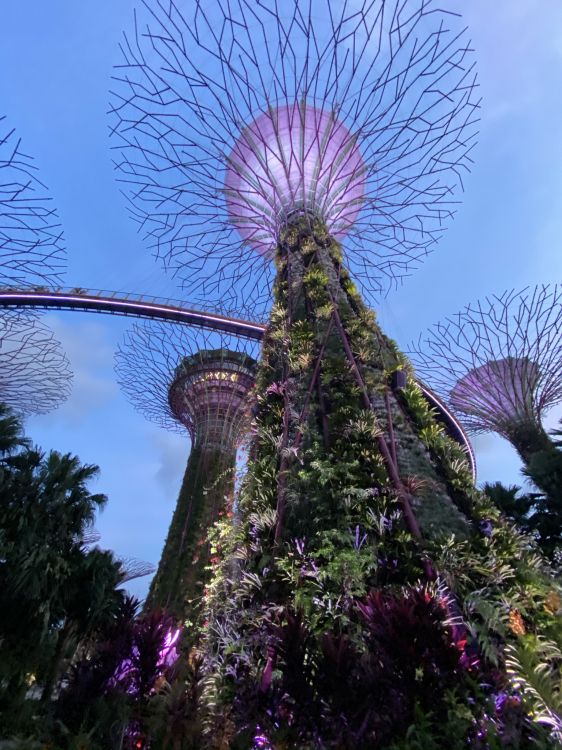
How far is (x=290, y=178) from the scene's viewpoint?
8930 millimetres

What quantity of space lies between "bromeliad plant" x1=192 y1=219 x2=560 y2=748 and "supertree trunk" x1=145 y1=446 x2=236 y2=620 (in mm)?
9577

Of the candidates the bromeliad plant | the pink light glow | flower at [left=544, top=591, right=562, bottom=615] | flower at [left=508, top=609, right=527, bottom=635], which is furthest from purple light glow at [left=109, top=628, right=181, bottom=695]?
flower at [left=544, top=591, right=562, bottom=615]

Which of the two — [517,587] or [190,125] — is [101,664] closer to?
[517,587]

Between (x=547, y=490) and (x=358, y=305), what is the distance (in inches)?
358

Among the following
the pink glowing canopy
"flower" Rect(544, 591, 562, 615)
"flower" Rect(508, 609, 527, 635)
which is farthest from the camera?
the pink glowing canopy

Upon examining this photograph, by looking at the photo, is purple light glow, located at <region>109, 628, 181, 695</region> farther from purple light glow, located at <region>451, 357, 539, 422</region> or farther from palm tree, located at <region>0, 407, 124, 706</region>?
purple light glow, located at <region>451, 357, 539, 422</region>

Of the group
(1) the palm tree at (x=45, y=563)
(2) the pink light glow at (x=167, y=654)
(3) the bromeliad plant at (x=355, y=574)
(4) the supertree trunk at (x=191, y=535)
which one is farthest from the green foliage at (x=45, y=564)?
(4) the supertree trunk at (x=191, y=535)

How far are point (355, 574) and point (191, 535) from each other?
14.7m

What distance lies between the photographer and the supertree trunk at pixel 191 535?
1517 centimetres

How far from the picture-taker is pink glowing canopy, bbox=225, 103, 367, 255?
791 cm

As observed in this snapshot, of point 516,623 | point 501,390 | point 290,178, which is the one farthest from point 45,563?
point 501,390

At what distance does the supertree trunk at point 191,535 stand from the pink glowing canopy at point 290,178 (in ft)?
26.6

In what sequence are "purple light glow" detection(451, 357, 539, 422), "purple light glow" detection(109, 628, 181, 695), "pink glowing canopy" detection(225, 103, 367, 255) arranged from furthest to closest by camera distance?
"purple light glow" detection(451, 357, 539, 422)
"pink glowing canopy" detection(225, 103, 367, 255)
"purple light glow" detection(109, 628, 181, 695)

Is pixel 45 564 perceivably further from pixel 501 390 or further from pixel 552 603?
pixel 501 390
